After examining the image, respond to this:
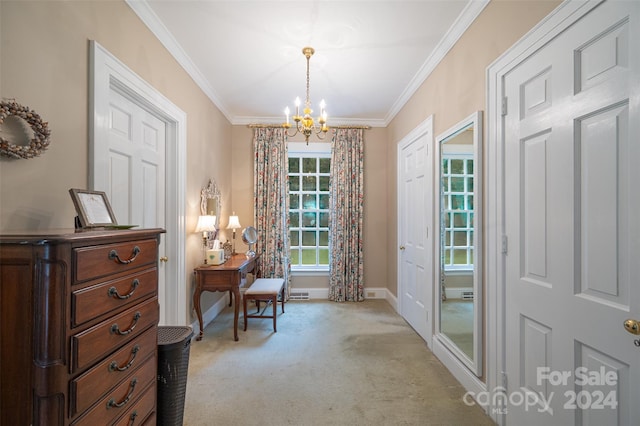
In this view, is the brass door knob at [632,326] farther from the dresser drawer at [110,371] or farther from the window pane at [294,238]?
the window pane at [294,238]

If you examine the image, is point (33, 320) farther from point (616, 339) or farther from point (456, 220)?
point (456, 220)

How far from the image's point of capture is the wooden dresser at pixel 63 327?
874 millimetres

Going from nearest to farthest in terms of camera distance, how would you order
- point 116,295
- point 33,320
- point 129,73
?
point 33,320 → point 116,295 → point 129,73

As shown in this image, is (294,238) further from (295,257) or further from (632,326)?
(632,326)

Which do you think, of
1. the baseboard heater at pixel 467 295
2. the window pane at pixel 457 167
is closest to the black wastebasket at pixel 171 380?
the baseboard heater at pixel 467 295

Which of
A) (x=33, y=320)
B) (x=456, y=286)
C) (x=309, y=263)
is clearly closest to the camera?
(x=33, y=320)

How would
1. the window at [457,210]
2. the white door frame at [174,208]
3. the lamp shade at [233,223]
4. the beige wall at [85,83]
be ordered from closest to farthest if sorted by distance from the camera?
the beige wall at [85,83] → the window at [457,210] → the white door frame at [174,208] → the lamp shade at [233,223]

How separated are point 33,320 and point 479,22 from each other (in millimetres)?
2902

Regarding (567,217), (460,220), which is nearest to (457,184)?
(460,220)

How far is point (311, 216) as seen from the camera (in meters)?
5.00

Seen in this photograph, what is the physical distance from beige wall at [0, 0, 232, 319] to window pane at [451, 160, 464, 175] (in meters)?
2.62

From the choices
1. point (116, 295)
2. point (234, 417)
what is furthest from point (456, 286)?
point (116, 295)

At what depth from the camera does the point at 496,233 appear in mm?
1907

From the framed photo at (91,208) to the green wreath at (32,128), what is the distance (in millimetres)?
272
